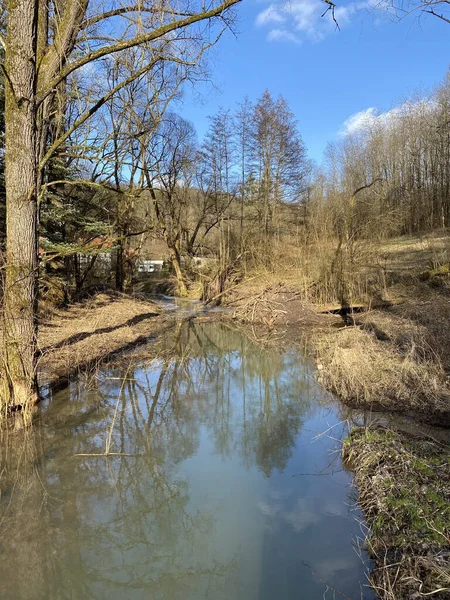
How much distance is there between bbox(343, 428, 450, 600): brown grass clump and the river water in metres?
0.22

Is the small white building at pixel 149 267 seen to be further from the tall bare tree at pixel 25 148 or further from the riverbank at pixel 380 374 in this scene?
the tall bare tree at pixel 25 148

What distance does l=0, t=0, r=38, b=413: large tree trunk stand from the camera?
5.30 m

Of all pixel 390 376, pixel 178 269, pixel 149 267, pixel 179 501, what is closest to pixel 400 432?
pixel 390 376

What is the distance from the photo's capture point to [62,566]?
10.6 feet

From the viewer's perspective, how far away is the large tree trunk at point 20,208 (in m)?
5.30

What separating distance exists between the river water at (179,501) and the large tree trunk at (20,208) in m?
0.89

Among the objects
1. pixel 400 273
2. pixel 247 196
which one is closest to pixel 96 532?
pixel 400 273

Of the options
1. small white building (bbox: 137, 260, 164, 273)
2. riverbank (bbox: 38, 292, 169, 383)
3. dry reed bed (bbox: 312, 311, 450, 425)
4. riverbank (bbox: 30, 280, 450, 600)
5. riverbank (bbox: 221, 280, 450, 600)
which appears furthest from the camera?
small white building (bbox: 137, 260, 164, 273)

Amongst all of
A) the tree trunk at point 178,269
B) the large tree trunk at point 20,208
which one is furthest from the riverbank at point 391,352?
the tree trunk at point 178,269

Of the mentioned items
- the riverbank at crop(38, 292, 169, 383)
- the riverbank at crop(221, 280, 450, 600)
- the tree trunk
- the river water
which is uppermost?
the tree trunk

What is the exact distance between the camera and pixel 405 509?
3457 millimetres

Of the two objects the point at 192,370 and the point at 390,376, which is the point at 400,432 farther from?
the point at 192,370

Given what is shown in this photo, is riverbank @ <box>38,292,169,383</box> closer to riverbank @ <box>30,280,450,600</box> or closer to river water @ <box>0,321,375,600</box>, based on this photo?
riverbank @ <box>30,280,450,600</box>

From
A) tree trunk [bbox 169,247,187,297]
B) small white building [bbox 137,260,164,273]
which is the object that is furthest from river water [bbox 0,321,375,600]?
small white building [bbox 137,260,164,273]
